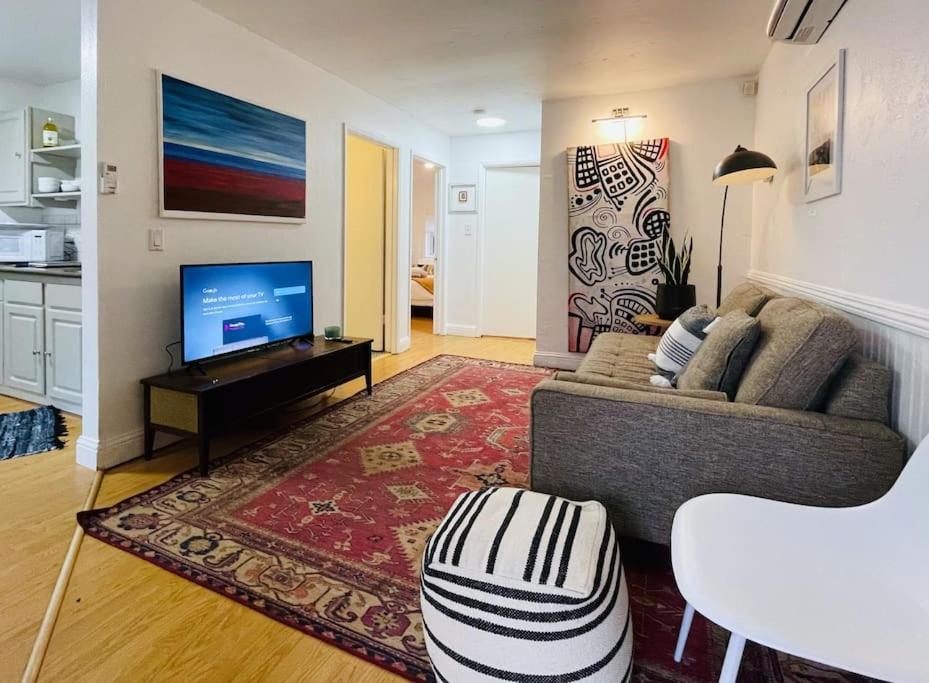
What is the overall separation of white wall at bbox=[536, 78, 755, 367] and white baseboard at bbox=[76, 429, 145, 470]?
3.44m

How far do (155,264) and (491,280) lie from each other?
4.13 m

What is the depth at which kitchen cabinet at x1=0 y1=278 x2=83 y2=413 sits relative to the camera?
10.5 feet

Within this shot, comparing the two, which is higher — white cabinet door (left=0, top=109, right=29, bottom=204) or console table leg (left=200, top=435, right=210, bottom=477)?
white cabinet door (left=0, top=109, right=29, bottom=204)

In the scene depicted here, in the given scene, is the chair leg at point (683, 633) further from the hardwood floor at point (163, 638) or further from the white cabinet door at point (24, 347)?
the white cabinet door at point (24, 347)

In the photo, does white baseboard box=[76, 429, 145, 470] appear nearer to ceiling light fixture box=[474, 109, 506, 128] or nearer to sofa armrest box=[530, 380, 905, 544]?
sofa armrest box=[530, 380, 905, 544]

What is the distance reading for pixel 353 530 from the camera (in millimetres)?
2066

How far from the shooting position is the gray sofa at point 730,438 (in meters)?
1.50

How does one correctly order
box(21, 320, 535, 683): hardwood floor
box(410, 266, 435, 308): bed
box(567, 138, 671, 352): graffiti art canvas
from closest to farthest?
box(21, 320, 535, 683): hardwood floor < box(567, 138, 671, 352): graffiti art canvas < box(410, 266, 435, 308): bed

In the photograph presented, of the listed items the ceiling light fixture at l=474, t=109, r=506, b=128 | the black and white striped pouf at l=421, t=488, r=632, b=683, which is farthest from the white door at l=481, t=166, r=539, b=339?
the black and white striped pouf at l=421, t=488, r=632, b=683

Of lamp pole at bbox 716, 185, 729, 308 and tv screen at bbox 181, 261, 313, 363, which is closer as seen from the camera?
tv screen at bbox 181, 261, 313, 363

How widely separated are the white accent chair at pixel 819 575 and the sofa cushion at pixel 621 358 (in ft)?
4.47

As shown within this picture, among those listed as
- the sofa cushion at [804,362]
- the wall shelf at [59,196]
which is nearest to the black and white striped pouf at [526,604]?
the sofa cushion at [804,362]

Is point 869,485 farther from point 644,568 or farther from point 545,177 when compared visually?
point 545,177

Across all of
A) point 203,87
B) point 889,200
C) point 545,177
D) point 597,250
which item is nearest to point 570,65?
point 545,177
